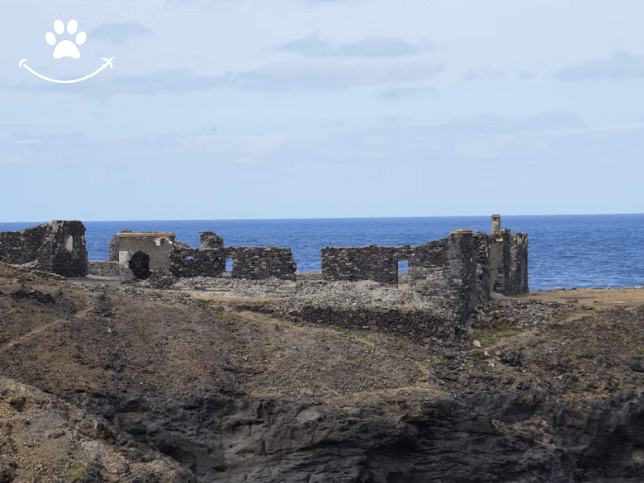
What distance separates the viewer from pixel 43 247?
38750mm

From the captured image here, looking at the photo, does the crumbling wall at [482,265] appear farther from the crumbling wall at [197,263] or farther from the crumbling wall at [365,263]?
the crumbling wall at [197,263]

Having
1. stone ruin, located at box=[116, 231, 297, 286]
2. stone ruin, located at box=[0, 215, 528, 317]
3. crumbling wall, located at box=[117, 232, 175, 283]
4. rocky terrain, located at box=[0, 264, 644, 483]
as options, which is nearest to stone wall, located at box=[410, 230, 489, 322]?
stone ruin, located at box=[0, 215, 528, 317]

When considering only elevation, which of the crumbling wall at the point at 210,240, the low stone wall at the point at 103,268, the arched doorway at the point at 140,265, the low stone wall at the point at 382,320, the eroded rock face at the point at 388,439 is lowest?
the eroded rock face at the point at 388,439

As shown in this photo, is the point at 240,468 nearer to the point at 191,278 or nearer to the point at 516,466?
the point at 516,466

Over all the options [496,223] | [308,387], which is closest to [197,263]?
[308,387]

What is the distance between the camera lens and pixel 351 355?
1103 inches

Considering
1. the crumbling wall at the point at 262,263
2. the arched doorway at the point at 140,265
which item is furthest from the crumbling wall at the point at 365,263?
the arched doorway at the point at 140,265

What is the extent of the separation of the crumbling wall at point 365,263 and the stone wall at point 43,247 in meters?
12.9

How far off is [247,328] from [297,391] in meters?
4.40

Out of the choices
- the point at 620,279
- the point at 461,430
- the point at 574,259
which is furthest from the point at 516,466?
the point at 574,259

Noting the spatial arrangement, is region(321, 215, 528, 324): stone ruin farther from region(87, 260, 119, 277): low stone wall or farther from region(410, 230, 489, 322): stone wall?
region(87, 260, 119, 277): low stone wall

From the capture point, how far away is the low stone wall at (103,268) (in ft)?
149

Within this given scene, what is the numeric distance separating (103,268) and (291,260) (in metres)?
15.5

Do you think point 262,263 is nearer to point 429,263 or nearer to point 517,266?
point 429,263
